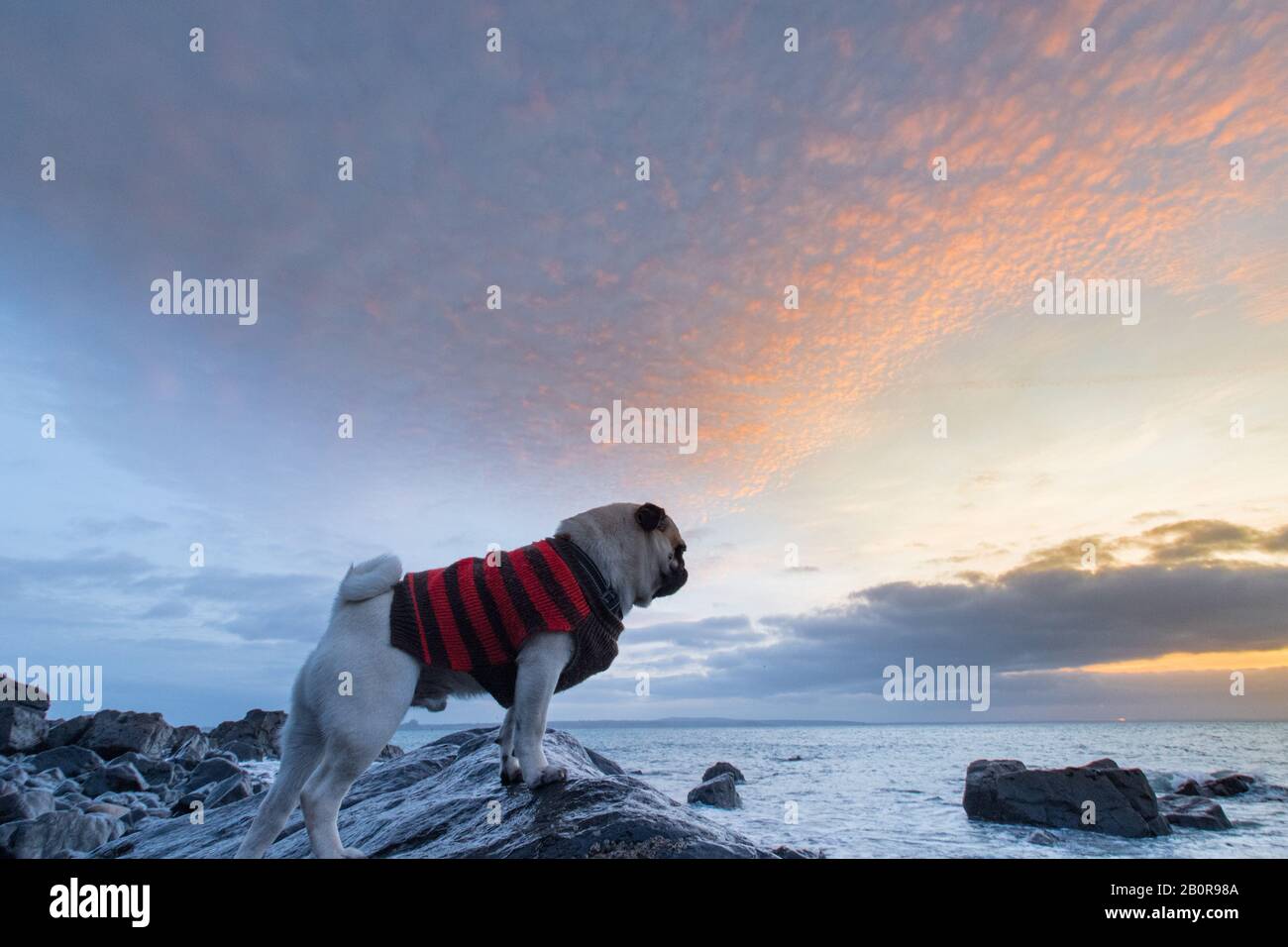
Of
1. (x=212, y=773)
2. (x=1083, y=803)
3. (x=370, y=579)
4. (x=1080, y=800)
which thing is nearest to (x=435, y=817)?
(x=370, y=579)

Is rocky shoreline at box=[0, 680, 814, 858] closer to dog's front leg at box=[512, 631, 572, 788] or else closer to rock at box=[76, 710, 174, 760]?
dog's front leg at box=[512, 631, 572, 788]

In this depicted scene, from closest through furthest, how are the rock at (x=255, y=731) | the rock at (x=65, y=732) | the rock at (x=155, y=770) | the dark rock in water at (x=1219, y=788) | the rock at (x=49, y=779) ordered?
the rock at (x=49, y=779) → the rock at (x=155, y=770) → the rock at (x=65, y=732) → the dark rock in water at (x=1219, y=788) → the rock at (x=255, y=731)

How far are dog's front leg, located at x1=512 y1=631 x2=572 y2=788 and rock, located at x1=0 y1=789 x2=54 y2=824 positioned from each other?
35.8ft

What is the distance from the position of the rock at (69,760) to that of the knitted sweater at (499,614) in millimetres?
20965

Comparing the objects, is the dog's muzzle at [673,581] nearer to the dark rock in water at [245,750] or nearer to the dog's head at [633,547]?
the dog's head at [633,547]

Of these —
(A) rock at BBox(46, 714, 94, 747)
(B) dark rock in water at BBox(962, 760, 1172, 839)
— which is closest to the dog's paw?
(B) dark rock in water at BBox(962, 760, 1172, 839)

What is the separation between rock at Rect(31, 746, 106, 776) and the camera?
19.2 m

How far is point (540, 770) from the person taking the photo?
4777 millimetres

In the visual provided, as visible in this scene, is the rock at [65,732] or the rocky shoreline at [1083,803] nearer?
the rocky shoreline at [1083,803]

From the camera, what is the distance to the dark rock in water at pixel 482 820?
3877 mm

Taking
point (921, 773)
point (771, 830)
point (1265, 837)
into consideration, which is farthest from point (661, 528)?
point (921, 773)

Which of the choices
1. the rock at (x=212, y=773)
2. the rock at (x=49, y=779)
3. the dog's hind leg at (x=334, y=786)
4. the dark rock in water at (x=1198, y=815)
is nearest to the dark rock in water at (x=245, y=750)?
the rock at (x=49, y=779)
